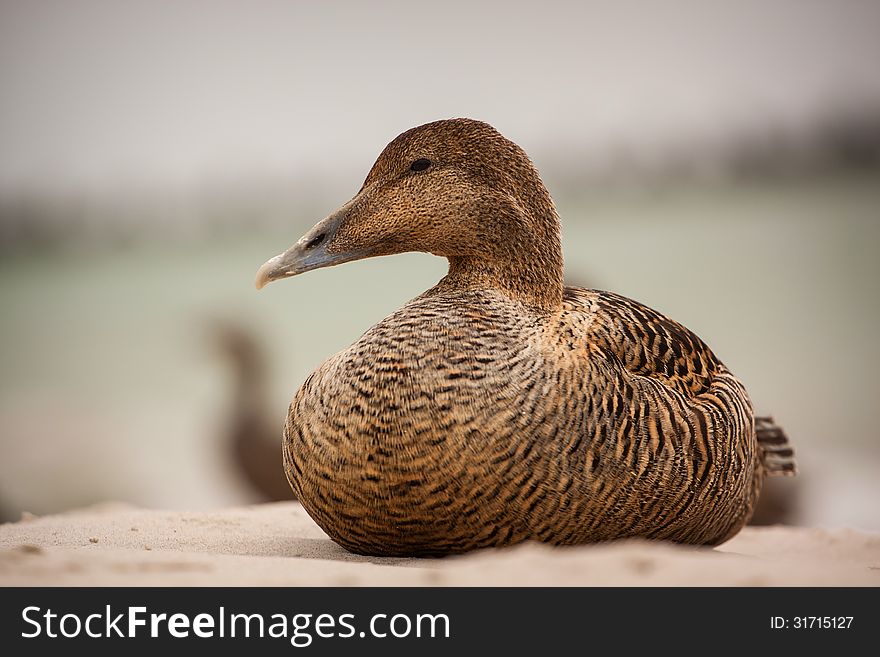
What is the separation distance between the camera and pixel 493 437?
2809 mm

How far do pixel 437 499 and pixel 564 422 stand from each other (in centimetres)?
40

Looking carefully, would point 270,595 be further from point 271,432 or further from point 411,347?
point 271,432

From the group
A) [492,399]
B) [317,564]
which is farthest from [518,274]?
[317,564]

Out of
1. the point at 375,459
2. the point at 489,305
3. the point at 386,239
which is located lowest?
the point at 375,459

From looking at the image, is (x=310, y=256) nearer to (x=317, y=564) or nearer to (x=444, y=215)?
(x=444, y=215)

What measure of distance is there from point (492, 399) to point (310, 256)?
798mm

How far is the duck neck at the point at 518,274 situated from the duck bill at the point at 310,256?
323 mm

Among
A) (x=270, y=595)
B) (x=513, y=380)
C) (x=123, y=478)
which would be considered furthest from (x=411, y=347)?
(x=123, y=478)

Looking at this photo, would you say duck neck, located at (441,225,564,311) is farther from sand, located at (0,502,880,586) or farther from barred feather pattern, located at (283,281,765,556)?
sand, located at (0,502,880,586)

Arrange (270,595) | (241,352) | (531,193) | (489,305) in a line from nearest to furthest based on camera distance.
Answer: (270,595) < (489,305) < (531,193) < (241,352)

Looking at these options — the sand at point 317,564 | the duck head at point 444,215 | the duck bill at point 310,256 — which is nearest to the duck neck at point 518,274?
the duck head at point 444,215

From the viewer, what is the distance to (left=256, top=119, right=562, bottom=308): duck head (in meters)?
3.25

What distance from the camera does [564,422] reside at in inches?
113

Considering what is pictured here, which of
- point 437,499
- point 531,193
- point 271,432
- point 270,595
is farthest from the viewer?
point 271,432
